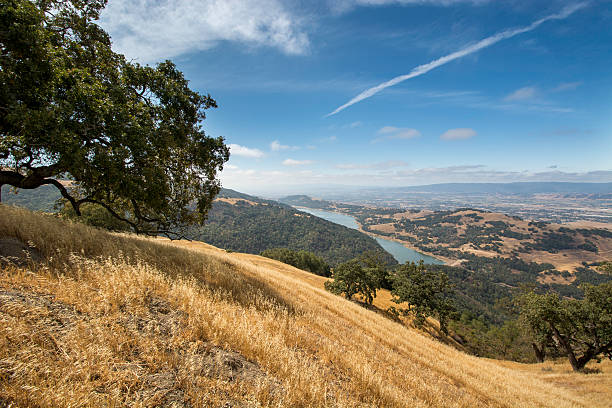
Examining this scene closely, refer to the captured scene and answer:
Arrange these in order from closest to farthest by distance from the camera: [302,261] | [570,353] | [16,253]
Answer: [16,253]
[570,353]
[302,261]

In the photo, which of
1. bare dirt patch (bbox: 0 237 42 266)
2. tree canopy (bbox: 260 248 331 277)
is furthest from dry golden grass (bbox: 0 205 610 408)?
tree canopy (bbox: 260 248 331 277)

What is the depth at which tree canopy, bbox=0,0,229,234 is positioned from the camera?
6660 mm

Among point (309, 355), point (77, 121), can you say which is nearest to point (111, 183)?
point (77, 121)

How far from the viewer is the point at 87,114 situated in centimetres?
741

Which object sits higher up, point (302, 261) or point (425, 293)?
point (425, 293)

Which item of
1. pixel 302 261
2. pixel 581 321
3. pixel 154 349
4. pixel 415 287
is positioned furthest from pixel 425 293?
pixel 302 261

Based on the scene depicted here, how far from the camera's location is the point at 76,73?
728 cm

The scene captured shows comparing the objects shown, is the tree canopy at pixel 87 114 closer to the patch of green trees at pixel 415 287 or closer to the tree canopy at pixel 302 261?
the patch of green trees at pixel 415 287

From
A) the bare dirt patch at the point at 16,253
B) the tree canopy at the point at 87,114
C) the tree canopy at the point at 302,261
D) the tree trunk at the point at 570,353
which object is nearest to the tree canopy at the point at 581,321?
the tree trunk at the point at 570,353

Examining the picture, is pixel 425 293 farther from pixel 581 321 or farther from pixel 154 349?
pixel 154 349

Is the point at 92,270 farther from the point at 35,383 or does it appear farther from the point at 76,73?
the point at 76,73

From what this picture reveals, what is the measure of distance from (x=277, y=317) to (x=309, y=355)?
171 cm

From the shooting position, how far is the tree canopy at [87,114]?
262 inches

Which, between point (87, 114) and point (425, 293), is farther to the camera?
point (425, 293)
